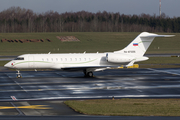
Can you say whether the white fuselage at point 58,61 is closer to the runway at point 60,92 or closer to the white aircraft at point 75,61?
the white aircraft at point 75,61

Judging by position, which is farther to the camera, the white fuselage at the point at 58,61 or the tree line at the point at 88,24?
the tree line at the point at 88,24

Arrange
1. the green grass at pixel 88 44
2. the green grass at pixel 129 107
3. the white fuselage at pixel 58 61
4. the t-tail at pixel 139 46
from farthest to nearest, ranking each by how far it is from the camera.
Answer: the green grass at pixel 88 44 → the t-tail at pixel 139 46 → the white fuselage at pixel 58 61 → the green grass at pixel 129 107

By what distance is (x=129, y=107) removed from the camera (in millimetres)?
18000

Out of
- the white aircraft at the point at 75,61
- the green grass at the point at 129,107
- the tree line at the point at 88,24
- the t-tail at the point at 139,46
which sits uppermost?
the tree line at the point at 88,24

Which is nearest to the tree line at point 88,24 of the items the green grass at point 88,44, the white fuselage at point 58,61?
the green grass at point 88,44

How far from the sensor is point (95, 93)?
77.9 ft

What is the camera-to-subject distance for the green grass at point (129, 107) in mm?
16408

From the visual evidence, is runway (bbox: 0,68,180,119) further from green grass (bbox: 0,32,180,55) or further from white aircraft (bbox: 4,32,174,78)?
green grass (bbox: 0,32,180,55)

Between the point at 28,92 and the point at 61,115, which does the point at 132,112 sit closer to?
the point at 61,115

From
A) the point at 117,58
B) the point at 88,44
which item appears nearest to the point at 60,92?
the point at 117,58

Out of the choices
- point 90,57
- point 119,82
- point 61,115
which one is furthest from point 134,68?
point 61,115

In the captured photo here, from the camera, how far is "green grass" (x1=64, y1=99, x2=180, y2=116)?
1641 cm

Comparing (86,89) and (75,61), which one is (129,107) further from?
(75,61)

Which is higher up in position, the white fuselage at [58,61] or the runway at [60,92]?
the white fuselage at [58,61]
